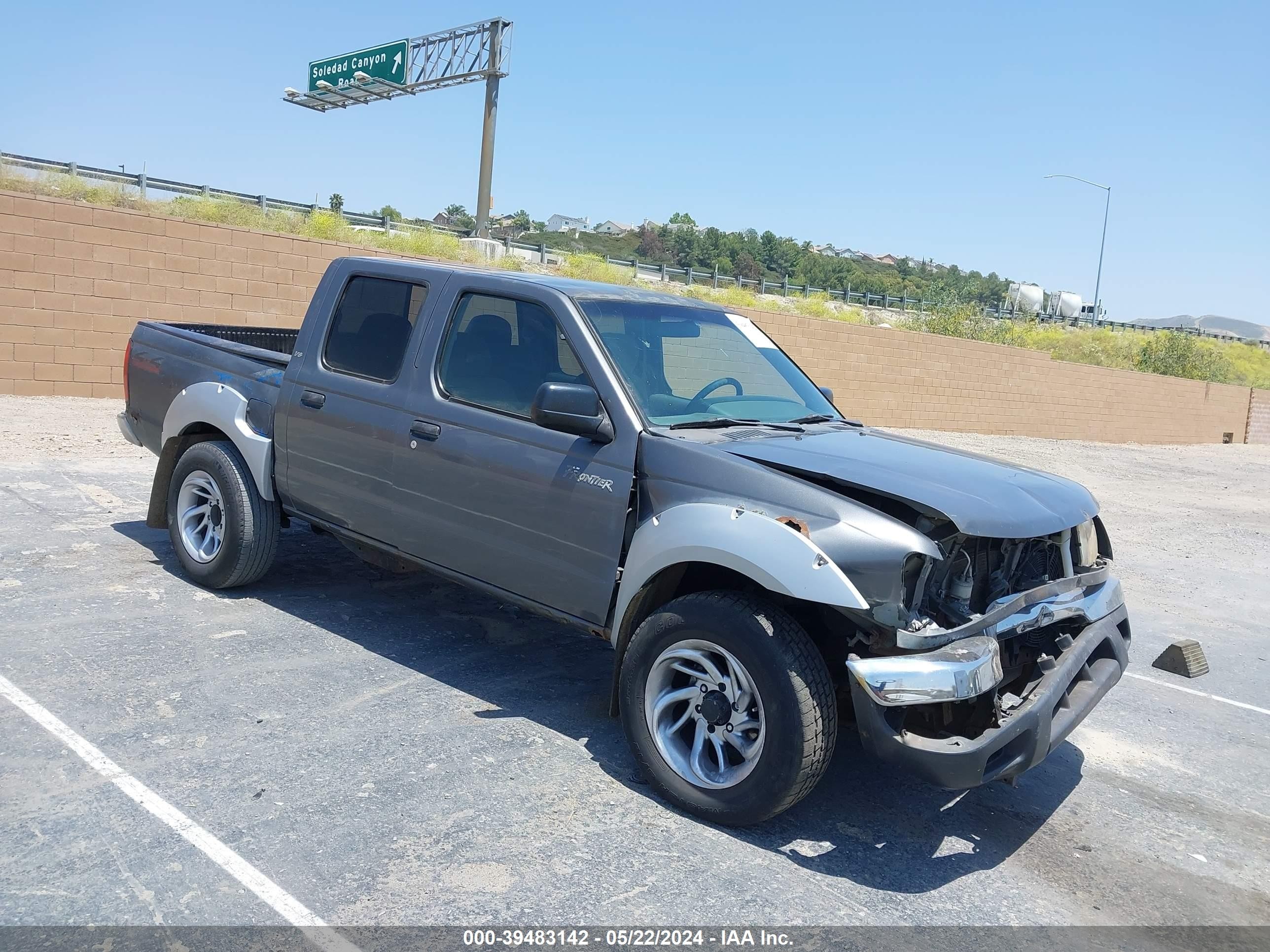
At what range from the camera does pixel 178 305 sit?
1418 centimetres

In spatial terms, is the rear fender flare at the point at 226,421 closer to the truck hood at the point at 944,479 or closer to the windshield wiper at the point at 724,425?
the windshield wiper at the point at 724,425

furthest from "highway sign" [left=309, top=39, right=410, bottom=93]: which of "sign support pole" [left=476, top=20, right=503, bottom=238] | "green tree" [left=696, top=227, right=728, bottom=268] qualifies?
"green tree" [left=696, top=227, right=728, bottom=268]

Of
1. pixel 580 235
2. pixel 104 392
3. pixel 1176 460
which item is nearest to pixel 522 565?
pixel 104 392

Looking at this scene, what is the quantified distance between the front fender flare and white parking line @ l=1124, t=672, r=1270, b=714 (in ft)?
12.6

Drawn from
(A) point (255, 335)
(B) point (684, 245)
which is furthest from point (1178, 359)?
(B) point (684, 245)

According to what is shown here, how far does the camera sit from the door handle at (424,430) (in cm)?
498

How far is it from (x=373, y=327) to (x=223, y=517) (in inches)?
57.9

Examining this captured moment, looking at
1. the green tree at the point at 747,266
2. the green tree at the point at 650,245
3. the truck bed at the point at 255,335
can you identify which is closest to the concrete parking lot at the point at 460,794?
the truck bed at the point at 255,335

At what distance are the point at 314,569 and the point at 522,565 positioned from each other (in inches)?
111

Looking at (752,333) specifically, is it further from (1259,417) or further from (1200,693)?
(1259,417)

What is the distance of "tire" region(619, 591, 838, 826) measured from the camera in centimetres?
367

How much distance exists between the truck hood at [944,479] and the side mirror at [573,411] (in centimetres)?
50

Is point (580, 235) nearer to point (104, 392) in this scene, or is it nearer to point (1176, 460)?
point (1176, 460)

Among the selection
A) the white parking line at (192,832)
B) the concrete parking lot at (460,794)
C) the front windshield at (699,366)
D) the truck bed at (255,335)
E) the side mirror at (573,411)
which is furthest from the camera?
the truck bed at (255,335)
